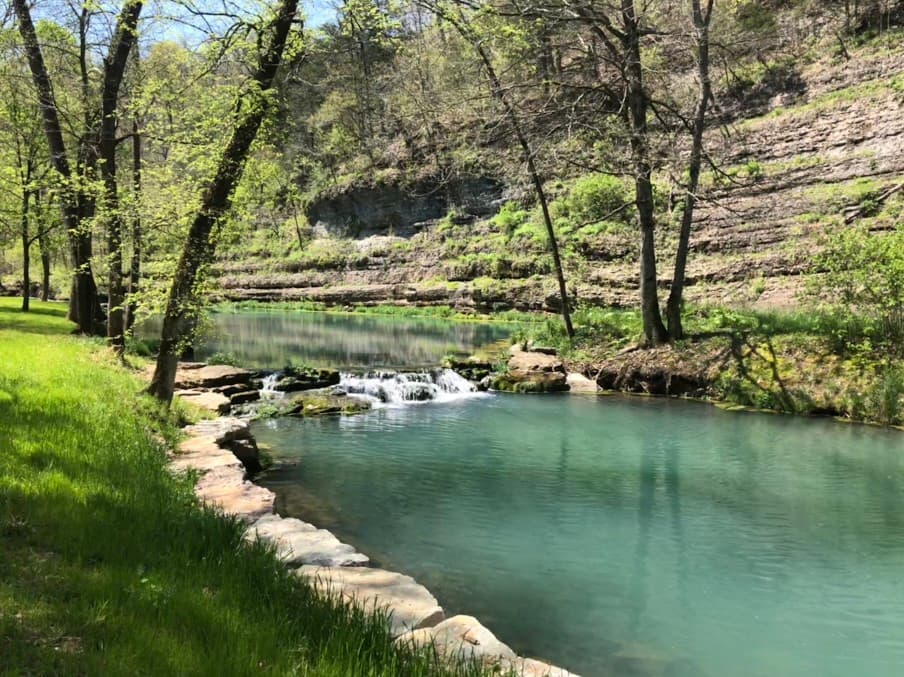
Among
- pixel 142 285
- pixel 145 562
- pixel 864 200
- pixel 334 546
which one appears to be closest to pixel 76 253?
pixel 142 285

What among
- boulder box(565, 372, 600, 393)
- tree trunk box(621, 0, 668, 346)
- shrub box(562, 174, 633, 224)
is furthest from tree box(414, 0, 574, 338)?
shrub box(562, 174, 633, 224)

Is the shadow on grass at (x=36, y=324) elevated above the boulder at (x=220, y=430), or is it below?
above

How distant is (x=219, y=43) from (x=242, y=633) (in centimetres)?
929

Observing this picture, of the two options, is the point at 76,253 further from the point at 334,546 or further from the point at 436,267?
the point at 436,267

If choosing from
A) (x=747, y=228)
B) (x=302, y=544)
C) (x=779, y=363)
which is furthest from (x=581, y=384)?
(x=747, y=228)

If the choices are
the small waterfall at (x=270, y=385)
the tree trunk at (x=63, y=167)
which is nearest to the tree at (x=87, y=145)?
the tree trunk at (x=63, y=167)

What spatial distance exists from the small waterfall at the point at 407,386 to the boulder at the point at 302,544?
10374 mm

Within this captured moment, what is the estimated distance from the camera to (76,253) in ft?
61.1

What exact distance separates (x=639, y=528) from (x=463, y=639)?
4.89 m

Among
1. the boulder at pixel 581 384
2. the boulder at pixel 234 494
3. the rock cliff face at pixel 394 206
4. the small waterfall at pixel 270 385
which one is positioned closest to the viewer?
the boulder at pixel 234 494

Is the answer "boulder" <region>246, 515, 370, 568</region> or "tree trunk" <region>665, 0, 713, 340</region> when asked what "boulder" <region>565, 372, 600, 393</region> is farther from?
"boulder" <region>246, 515, 370, 568</region>

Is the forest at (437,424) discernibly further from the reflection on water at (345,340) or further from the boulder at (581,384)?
the reflection on water at (345,340)

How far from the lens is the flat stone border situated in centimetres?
389

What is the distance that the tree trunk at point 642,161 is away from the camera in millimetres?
16484
